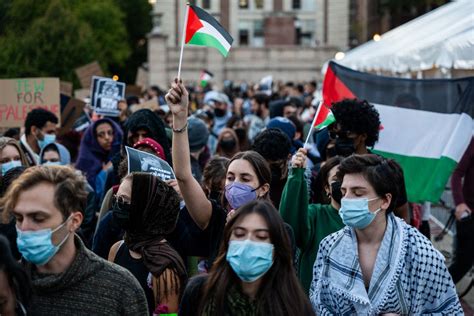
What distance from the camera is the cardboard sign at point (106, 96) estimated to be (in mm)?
13062

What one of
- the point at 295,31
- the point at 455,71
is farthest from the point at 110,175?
the point at 295,31

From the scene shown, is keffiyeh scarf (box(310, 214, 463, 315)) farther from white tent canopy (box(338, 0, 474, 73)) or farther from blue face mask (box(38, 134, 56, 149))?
white tent canopy (box(338, 0, 474, 73))

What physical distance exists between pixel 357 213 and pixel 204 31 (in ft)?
6.04

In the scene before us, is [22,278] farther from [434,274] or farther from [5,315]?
[434,274]

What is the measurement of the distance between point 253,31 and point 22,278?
83.2 meters

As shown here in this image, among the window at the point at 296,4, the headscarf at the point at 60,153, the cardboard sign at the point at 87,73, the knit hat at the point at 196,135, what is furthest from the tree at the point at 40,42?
the window at the point at 296,4

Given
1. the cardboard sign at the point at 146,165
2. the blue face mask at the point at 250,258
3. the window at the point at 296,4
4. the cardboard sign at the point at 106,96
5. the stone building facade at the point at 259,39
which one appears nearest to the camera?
the blue face mask at the point at 250,258

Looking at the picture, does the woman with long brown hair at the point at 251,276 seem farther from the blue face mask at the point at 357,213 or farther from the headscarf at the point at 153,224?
the blue face mask at the point at 357,213

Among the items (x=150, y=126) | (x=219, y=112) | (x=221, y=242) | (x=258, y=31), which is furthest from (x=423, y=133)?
(x=258, y=31)

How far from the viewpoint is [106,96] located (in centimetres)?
1345

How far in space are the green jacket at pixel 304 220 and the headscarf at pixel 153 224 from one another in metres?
0.85

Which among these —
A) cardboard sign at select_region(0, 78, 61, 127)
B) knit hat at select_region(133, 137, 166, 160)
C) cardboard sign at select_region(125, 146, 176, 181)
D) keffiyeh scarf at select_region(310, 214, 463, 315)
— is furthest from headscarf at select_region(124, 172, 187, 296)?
cardboard sign at select_region(0, 78, 61, 127)

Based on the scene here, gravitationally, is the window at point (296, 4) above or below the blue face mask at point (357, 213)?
above

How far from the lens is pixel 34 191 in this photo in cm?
406
